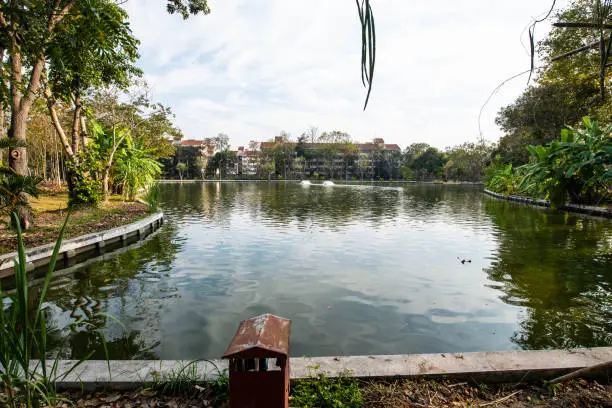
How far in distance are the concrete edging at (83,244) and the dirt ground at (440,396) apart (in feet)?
9.79

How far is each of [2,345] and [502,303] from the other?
540 cm

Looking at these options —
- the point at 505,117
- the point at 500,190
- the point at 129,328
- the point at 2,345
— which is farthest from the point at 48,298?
the point at 505,117

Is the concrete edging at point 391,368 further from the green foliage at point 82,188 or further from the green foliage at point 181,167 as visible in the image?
the green foliage at point 181,167

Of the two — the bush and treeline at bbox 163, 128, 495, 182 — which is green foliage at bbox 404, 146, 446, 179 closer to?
treeline at bbox 163, 128, 495, 182

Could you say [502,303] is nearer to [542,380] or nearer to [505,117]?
[542,380]

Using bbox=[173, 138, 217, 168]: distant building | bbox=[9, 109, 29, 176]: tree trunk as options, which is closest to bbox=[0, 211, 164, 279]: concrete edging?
bbox=[9, 109, 29, 176]: tree trunk

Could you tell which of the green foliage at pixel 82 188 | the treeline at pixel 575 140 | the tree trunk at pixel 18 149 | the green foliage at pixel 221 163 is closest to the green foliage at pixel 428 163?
the green foliage at pixel 221 163

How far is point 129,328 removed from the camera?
4.11m

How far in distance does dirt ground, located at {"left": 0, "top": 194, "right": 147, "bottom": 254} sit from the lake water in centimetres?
114

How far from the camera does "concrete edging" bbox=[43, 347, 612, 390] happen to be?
7.91 feet

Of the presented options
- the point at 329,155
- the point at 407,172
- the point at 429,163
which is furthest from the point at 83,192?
the point at 407,172

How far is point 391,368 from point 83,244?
743 centimetres

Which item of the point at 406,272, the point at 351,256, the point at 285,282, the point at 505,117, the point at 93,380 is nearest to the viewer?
the point at 93,380

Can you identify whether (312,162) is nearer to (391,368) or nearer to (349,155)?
(349,155)
